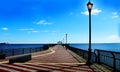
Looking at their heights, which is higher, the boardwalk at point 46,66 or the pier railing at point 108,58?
the pier railing at point 108,58

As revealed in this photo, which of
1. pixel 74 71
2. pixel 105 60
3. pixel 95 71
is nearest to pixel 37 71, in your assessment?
pixel 74 71

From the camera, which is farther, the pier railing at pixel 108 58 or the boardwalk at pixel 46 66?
the boardwalk at pixel 46 66

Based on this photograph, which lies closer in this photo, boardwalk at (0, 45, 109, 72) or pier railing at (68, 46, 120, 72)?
pier railing at (68, 46, 120, 72)

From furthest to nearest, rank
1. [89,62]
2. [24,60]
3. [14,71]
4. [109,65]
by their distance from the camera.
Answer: [24,60] → [89,62] → [109,65] → [14,71]

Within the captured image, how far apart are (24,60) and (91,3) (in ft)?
25.7

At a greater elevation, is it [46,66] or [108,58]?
[108,58]

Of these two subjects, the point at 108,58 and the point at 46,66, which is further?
the point at 46,66

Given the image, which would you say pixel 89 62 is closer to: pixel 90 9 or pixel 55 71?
pixel 90 9

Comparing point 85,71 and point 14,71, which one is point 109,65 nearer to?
point 85,71

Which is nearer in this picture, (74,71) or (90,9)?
(74,71)

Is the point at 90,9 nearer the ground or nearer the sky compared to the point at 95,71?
nearer the sky

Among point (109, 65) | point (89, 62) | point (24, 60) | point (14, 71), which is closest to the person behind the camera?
point (14, 71)

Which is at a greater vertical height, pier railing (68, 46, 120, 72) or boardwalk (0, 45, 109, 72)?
pier railing (68, 46, 120, 72)

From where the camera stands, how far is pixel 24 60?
2103cm
